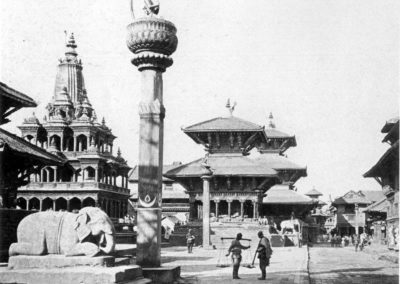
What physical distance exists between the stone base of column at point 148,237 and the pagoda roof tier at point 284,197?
42227mm

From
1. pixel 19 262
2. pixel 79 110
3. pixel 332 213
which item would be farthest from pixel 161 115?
pixel 332 213

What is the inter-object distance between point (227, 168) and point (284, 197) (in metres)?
13.4

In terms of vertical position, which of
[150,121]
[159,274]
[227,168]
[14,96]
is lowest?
[159,274]

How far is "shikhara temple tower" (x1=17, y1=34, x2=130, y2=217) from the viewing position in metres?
61.9

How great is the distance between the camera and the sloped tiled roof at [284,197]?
55.6 metres

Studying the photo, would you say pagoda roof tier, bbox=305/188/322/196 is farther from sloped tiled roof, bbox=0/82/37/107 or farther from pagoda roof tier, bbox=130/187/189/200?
sloped tiled roof, bbox=0/82/37/107

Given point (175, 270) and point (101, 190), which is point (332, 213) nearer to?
point (101, 190)

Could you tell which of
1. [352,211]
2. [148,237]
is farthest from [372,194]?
[148,237]

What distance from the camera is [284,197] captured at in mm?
57281

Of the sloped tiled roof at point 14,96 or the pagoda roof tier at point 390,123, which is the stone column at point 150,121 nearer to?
the sloped tiled roof at point 14,96

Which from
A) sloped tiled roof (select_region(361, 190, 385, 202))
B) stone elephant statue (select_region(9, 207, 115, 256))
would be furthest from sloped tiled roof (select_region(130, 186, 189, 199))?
stone elephant statue (select_region(9, 207, 115, 256))

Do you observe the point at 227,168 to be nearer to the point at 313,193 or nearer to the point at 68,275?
the point at 68,275

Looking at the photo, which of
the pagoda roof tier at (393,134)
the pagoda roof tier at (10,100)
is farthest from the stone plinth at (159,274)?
the pagoda roof tier at (393,134)

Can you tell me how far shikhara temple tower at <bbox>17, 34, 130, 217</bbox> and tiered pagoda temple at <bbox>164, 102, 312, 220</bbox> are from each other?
712 inches
